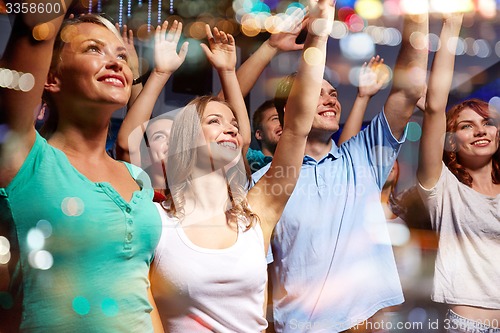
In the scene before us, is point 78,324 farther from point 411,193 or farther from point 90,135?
point 411,193

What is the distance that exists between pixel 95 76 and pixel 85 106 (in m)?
0.06

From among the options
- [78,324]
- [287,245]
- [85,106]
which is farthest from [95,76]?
[287,245]

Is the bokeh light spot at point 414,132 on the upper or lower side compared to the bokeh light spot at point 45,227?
upper

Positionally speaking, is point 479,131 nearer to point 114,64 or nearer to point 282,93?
point 282,93

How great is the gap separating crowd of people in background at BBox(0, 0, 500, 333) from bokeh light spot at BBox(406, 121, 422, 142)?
0.04 meters

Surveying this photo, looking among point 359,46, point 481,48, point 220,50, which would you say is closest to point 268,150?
point 220,50

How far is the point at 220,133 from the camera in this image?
1312mm

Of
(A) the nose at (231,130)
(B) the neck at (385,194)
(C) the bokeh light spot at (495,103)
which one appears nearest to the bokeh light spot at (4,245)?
(A) the nose at (231,130)

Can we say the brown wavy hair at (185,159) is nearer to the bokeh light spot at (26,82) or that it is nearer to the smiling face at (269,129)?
the smiling face at (269,129)

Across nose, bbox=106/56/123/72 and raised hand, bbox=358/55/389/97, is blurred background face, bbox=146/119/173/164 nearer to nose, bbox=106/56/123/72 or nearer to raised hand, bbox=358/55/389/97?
nose, bbox=106/56/123/72

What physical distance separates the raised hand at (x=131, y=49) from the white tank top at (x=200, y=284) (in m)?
0.30

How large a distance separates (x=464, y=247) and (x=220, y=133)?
0.73 meters

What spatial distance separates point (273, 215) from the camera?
1.39 meters

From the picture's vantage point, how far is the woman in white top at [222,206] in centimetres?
122
